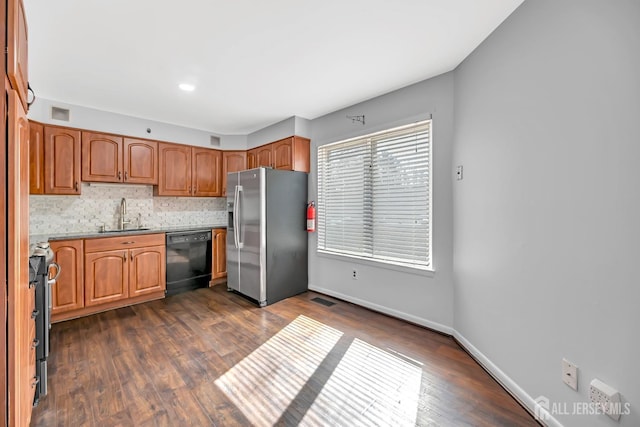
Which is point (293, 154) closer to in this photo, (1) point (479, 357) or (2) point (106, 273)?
(2) point (106, 273)

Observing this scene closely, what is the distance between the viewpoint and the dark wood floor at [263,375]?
1.65 metres

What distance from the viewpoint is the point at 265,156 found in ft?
14.2

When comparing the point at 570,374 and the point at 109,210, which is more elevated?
the point at 109,210

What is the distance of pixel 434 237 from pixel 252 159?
320 centimetres

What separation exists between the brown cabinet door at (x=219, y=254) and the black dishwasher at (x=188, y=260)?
0.25 ft

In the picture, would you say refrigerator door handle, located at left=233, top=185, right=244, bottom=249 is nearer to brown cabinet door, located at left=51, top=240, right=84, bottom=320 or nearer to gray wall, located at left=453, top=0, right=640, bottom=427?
brown cabinet door, located at left=51, top=240, right=84, bottom=320

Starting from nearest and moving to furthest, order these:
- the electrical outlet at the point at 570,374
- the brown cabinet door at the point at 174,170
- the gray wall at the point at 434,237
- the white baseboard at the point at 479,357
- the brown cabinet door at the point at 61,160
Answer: the electrical outlet at the point at 570,374
the white baseboard at the point at 479,357
the gray wall at the point at 434,237
the brown cabinet door at the point at 61,160
the brown cabinet door at the point at 174,170

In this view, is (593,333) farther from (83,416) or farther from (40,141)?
(40,141)

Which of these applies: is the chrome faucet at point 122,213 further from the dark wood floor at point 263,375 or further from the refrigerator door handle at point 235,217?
the refrigerator door handle at point 235,217

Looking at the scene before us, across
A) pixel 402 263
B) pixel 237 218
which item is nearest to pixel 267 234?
pixel 237 218

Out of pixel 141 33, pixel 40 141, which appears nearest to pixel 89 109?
pixel 40 141

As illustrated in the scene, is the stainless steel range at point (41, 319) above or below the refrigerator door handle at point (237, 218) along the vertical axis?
below

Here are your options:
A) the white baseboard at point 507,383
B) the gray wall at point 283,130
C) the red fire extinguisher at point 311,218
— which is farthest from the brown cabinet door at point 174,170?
the white baseboard at point 507,383

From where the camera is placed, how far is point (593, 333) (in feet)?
4.21
